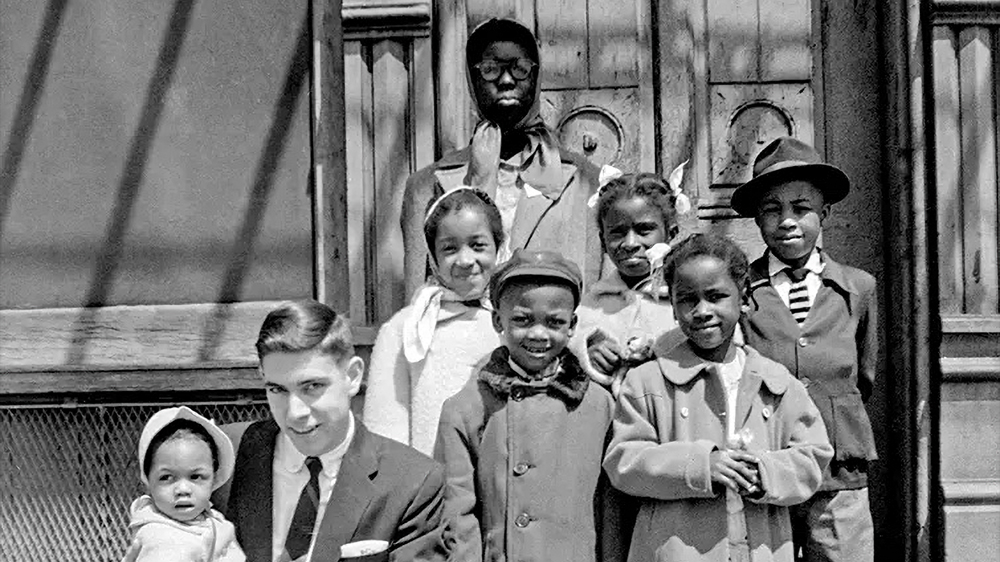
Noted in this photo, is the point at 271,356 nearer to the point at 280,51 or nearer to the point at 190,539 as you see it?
the point at 190,539

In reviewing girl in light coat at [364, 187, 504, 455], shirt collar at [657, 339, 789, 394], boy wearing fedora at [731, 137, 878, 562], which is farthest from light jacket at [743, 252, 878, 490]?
girl in light coat at [364, 187, 504, 455]

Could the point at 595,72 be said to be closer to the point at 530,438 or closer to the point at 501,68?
the point at 501,68

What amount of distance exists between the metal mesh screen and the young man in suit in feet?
6.50

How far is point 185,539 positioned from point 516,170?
1.60 metres

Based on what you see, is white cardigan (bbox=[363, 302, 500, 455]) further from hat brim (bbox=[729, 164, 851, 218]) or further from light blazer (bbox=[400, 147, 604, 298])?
hat brim (bbox=[729, 164, 851, 218])

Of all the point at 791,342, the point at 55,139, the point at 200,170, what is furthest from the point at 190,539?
the point at 55,139

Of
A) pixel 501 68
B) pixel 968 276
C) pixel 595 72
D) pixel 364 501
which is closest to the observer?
pixel 364 501

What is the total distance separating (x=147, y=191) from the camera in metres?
5.07

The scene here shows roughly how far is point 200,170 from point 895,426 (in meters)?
2.93

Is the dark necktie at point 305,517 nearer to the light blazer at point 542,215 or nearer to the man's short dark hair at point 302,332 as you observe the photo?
the man's short dark hair at point 302,332

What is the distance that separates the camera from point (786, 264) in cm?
Result: 377

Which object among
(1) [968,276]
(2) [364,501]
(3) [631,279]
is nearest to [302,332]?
(2) [364,501]

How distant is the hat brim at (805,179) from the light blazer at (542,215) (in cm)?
50

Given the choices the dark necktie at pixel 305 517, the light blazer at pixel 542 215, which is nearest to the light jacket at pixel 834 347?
the light blazer at pixel 542 215
